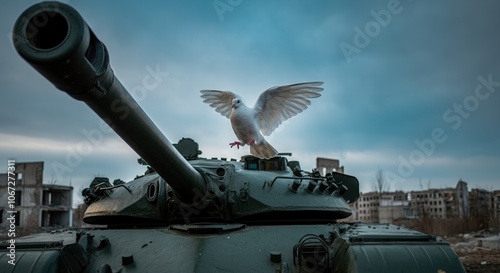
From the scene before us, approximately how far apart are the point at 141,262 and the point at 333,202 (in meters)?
3.29

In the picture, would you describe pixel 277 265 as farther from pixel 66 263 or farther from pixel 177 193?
pixel 66 263

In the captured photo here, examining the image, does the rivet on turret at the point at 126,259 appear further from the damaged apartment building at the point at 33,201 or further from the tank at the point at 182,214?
the damaged apartment building at the point at 33,201

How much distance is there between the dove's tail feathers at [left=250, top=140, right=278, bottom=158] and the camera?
382 inches

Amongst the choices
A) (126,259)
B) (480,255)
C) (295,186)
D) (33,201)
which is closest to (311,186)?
(295,186)

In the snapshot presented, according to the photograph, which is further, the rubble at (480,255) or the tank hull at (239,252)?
the rubble at (480,255)

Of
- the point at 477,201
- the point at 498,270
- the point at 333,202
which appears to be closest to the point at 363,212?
the point at 477,201

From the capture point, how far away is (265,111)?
33.1ft

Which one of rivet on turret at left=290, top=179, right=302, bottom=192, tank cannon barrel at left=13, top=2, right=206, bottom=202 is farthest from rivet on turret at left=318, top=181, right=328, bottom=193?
tank cannon barrel at left=13, top=2, right=206, bottom=202

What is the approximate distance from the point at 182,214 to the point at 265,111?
3297 millimetres

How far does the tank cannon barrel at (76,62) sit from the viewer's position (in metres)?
3.71

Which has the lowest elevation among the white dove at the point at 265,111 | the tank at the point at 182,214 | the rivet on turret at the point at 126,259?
the rivet on turret at the point at 126,259

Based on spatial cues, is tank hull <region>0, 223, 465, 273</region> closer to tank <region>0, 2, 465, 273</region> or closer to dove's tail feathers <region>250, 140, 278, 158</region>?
tank <region>0, 2, 465, 273</region>

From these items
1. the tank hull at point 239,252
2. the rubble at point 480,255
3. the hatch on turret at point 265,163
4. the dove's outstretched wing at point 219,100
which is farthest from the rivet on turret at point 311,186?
the rubble at point 480,255

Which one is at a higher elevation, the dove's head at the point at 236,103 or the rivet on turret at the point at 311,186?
the dove's head at the point at 236,103
